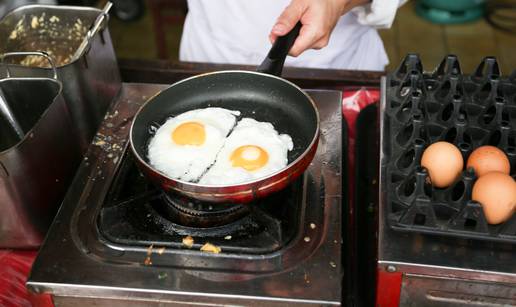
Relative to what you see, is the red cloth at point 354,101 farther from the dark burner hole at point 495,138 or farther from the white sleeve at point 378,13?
the dark burner hole at point 495,138

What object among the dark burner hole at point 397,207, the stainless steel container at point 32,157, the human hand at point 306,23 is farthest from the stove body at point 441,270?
the stainless steel container at point 32,157

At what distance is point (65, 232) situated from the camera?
1230mm

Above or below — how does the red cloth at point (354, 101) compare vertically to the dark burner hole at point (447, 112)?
below

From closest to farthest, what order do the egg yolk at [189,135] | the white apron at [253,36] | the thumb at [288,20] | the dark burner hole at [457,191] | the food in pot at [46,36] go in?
the dark burner hole at [457,191], the egg yolk at [189,135], the thumb at [288,20], the food in pot at [46,36], the white apron at [253,36]

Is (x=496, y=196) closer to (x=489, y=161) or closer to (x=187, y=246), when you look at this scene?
(x=489, y=161)

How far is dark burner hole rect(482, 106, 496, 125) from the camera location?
1372 millimetres

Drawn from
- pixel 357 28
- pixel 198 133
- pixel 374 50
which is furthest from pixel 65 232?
pixel 374 50

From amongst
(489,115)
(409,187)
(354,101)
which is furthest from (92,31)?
(489,115)

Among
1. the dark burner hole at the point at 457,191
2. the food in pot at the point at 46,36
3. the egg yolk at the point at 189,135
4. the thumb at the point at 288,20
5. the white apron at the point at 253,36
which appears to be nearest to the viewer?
the dark burner hole at the point at 457,191

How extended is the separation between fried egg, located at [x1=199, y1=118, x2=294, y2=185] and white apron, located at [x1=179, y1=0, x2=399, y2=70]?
705 millimetres

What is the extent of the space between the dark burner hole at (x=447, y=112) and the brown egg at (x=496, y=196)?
27 centimetres

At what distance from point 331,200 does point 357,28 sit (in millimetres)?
977

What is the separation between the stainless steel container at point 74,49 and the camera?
1518mm

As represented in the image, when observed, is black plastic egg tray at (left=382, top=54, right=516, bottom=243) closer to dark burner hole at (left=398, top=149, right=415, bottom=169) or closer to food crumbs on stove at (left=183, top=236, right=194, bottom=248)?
dark burner hole at (left=398, top=149, right=415, bottom=169)
